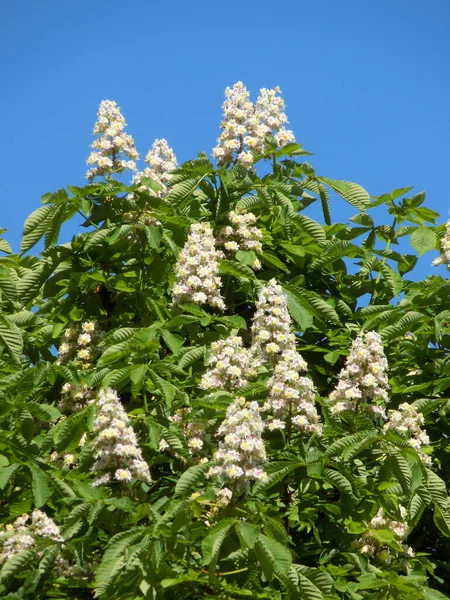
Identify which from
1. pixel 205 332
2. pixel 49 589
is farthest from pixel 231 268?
pixel 49 589

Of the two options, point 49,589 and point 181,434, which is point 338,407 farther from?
point 49,589

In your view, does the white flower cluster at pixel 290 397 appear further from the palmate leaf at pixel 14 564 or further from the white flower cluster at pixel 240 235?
the white flower cluster at pixel 240 235

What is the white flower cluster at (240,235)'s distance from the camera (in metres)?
6.64

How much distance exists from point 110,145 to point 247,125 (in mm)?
949

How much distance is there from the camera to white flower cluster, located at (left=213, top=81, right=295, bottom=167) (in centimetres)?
707

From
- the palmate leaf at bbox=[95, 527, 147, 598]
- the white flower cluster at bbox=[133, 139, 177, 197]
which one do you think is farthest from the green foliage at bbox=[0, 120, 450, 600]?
the white flower cluster at bbox=[133, 139, 177, 197]

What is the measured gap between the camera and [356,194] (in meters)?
6.96

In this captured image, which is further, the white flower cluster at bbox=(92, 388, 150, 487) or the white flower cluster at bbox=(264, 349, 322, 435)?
the white flower cluster at bbox=(264, 349, 322, 435)

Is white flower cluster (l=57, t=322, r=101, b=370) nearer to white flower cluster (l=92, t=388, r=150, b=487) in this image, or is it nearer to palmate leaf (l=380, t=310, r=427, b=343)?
white flower cluster (l=92, t=388, r=150, b=487)

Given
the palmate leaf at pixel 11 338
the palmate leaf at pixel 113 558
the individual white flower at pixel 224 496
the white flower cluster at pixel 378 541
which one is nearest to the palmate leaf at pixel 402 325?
the white flower cluster at pixel 378 541

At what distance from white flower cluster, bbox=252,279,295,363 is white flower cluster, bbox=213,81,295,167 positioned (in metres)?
1.76

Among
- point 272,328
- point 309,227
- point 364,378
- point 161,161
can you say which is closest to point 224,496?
point 272,328

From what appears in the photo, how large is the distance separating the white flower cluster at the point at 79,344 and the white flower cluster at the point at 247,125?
154 centimetres

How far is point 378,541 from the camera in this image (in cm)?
552
